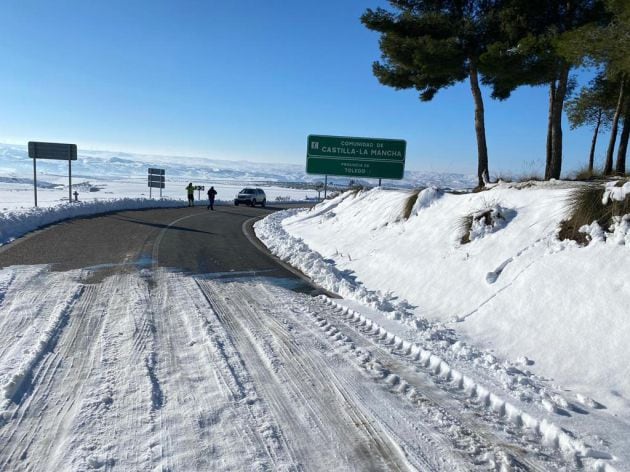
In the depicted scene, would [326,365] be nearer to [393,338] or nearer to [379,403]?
[379,403]

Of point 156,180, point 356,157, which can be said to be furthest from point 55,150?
point 356,157

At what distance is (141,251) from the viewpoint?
428 inches

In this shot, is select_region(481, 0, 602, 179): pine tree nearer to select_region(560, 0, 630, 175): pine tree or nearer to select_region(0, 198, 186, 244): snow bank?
select_region(560, 0, 630, 175): pine tree

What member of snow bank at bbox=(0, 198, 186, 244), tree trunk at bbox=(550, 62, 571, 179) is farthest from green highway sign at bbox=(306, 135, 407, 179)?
snow bank at bbox=(0, 198, 186, 244)

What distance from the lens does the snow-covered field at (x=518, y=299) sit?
13.1ft

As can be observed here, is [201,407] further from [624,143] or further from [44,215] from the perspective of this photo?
[624,143]

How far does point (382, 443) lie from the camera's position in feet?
10.4

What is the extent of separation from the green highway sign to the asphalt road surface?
681cm

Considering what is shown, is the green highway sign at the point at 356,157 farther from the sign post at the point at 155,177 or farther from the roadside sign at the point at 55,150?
the sign post at the point at 155,177

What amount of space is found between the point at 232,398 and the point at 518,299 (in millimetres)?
3867

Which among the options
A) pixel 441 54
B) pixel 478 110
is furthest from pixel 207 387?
pixel 478 110

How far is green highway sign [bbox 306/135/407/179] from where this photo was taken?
2027cm

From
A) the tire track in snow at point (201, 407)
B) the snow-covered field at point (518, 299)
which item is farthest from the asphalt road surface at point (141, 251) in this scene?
the tire track in snow at point (201, 407)

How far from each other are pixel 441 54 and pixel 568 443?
14781 mm
